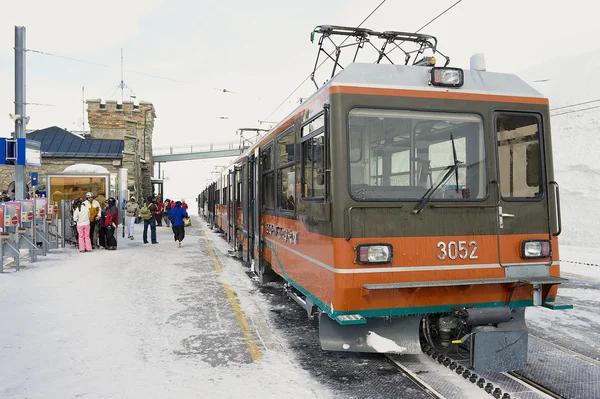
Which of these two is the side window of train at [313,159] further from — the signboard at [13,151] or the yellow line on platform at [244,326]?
the signboard at [13,151]

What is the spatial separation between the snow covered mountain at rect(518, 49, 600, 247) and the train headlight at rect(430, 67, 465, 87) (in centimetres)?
1611

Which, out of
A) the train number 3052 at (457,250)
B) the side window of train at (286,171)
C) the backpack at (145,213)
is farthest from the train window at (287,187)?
the backpack at (145,213)

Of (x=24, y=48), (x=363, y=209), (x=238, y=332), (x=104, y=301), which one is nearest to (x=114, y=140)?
(x=24, y=48)

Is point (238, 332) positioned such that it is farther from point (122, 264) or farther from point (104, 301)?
point (122, 264)

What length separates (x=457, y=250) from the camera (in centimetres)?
449

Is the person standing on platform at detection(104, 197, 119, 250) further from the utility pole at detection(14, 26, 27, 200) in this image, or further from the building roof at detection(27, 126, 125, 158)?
the building roof at detection(27, 126, 125, 158)

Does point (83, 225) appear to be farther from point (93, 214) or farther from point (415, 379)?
point (415, 379)

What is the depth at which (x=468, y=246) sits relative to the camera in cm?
451

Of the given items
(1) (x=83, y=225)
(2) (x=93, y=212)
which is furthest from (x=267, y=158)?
(2) (x=93, y=212)

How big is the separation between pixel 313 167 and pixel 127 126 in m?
31.8

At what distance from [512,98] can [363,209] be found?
1905 mm

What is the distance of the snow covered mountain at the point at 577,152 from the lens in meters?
21.6

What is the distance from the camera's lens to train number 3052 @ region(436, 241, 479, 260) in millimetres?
4457

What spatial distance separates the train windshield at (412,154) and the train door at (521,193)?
252 millimetres
